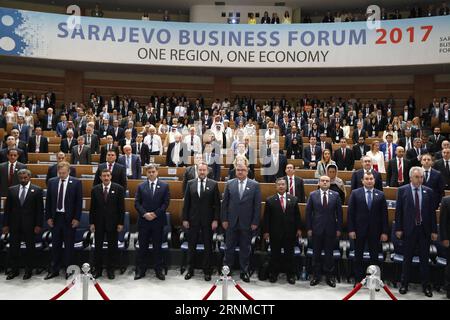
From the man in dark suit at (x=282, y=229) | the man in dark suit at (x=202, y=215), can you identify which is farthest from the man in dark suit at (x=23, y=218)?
the man in dark suit at (x=282, y=229)

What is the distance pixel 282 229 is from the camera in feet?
18.8

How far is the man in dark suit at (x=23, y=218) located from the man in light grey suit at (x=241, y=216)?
234cm

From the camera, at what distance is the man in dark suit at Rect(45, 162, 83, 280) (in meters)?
5.75

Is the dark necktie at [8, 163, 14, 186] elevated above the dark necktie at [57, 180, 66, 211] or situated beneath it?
elevated above

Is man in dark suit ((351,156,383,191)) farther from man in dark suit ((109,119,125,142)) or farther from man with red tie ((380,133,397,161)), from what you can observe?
man in dark suit ((109,119,125,142))

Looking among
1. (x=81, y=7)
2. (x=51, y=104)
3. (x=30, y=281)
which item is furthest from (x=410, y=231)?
(x=81, y=7)

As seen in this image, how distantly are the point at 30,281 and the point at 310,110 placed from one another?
1044 cm

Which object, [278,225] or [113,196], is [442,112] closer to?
[278,225]

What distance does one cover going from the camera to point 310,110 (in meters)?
14.2

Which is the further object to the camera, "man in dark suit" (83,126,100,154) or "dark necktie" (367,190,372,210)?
"man in dark suit" (83,126,100,154)

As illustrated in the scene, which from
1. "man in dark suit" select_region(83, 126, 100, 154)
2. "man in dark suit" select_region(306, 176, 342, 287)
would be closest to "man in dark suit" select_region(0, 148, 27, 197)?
"man in dark suit" select_region(83, 126, 100, 154)

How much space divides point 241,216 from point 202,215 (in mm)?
490

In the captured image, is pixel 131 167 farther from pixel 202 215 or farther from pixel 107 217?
pixel 202 215

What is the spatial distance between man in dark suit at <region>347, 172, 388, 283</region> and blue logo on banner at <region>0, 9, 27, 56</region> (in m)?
12.9
